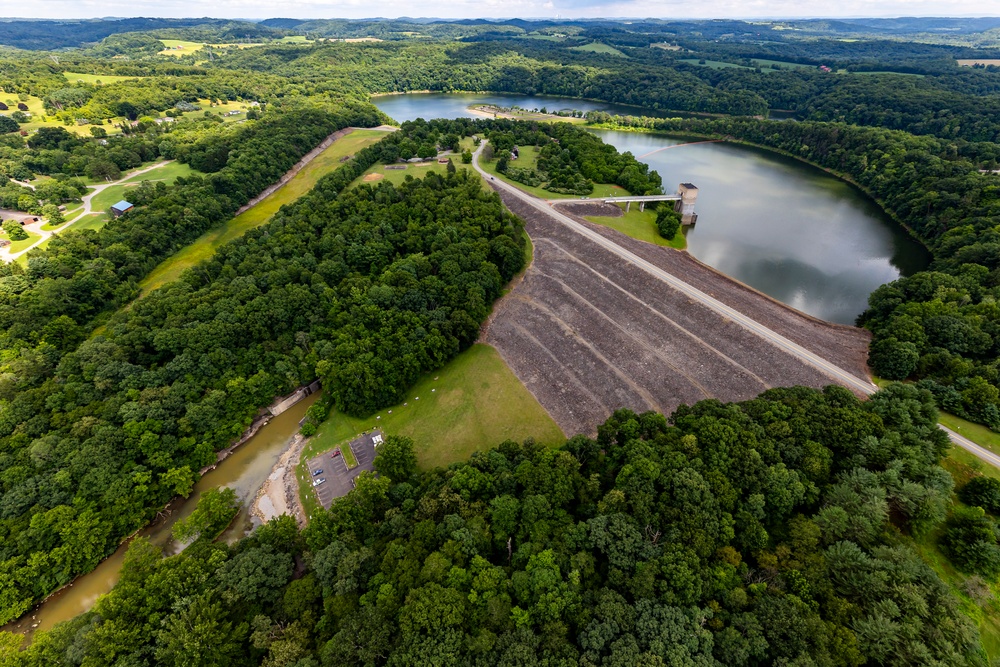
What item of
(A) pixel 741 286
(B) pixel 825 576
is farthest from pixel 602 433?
(A) pixel 741 286

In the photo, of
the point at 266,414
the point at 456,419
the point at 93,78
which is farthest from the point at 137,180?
the point at 456,419

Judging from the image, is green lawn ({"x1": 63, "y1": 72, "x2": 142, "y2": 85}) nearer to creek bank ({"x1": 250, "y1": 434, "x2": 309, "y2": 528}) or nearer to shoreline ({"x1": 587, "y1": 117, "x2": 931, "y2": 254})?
shoreline ({"x1": 587, "y1": 117, "x2": 931, "y2": 254})

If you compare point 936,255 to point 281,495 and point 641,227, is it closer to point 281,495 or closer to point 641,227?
point 641,227

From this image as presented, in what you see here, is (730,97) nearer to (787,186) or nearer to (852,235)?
(787,186)

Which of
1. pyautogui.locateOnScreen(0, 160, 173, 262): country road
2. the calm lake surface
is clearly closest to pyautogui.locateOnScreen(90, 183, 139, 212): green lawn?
pyautogui.locateOnScreen(0, 160, 173, 262): country road

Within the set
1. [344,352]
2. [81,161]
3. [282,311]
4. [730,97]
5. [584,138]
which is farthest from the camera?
[730,97]

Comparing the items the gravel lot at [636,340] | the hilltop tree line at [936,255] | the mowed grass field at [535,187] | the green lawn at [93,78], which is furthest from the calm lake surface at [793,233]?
the green lawn at [93,78]
